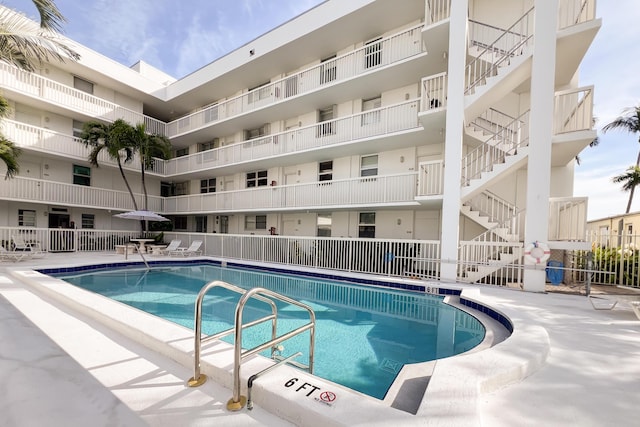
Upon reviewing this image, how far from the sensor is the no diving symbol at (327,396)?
1.98 metres

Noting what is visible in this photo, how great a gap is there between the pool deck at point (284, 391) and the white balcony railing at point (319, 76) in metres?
10.1

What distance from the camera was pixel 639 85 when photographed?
458 inches

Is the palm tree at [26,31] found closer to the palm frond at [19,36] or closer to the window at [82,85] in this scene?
the palm frond at [19,36]

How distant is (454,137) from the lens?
8078mm

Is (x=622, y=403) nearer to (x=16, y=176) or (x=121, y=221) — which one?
(x=16, y=176)

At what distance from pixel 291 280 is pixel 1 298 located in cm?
660

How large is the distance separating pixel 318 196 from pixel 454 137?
5878mm

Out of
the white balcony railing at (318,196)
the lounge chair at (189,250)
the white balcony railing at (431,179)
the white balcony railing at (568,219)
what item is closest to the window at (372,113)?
the white balcony railing at (318,196)

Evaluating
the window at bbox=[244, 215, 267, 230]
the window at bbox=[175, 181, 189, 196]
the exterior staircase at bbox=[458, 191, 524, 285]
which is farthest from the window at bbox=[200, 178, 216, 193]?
the exterior staircase at bbox=[458, 191, 524, 285]

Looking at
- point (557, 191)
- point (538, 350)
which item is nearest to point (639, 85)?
point (557, 191)

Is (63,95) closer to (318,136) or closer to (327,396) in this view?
(318,136)

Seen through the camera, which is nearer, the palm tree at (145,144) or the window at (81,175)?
the palm tree at (145,144)

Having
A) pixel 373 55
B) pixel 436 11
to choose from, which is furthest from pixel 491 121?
pixel 373 55

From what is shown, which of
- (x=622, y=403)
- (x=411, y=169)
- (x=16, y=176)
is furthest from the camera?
(x=16, y=176)
